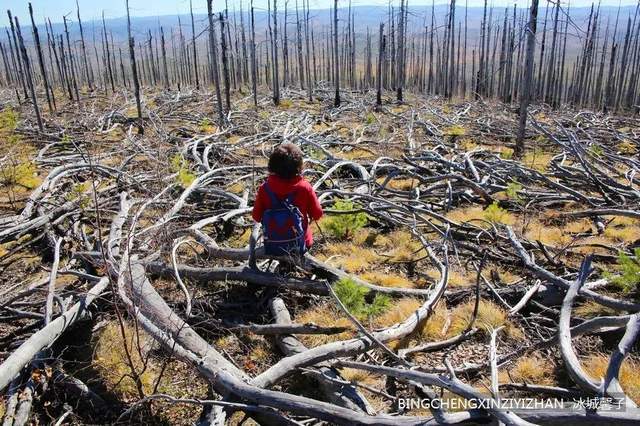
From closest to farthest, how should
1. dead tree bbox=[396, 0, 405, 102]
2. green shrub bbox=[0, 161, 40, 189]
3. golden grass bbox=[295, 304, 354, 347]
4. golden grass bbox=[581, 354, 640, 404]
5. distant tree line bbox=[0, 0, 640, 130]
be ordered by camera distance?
golden grass bbox=[581, 354, 640, 404] → golden grass bbox=[295, 304, 354, 347] → green shrub bbox=[0, 161, 40, 189] → distant tree line bbox=[0, 0, 640, 130] → dead tree bbox=[396, 0, 405, 102]

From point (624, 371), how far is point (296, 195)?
259 centimetres

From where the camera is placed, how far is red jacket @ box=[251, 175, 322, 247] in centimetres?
359

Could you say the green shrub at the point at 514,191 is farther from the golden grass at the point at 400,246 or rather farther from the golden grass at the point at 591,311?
the golden grass at the point at 591,311

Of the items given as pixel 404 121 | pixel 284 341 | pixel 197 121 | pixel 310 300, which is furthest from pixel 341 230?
pixel 197 121

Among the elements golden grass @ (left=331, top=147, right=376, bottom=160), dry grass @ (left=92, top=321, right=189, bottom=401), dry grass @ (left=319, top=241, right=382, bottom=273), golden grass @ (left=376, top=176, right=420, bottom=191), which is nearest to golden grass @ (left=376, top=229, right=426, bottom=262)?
dry grass @ (left=319, top=241, right=382, bottom=273)

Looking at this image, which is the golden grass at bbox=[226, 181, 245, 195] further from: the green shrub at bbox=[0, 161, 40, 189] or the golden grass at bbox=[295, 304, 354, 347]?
the golden grass at bbox=[295, 304, 354, 347]

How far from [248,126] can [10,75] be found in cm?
Result: 4164

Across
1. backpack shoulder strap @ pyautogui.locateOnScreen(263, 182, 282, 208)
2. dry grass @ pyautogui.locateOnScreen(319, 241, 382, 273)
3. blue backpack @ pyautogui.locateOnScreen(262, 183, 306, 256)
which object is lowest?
dry grass @ pyautogui.locateOnScreen(319, 241, 382, 273)

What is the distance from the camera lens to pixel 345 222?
5238mm

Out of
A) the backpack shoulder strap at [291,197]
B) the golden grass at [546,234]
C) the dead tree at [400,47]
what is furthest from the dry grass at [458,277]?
the dead tree at [400,47]

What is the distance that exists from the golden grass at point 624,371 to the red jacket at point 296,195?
2.26m

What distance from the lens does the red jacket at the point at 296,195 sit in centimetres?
359

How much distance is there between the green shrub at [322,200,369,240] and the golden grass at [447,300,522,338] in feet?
6.19

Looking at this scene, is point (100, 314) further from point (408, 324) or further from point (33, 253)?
point (408, 324)
